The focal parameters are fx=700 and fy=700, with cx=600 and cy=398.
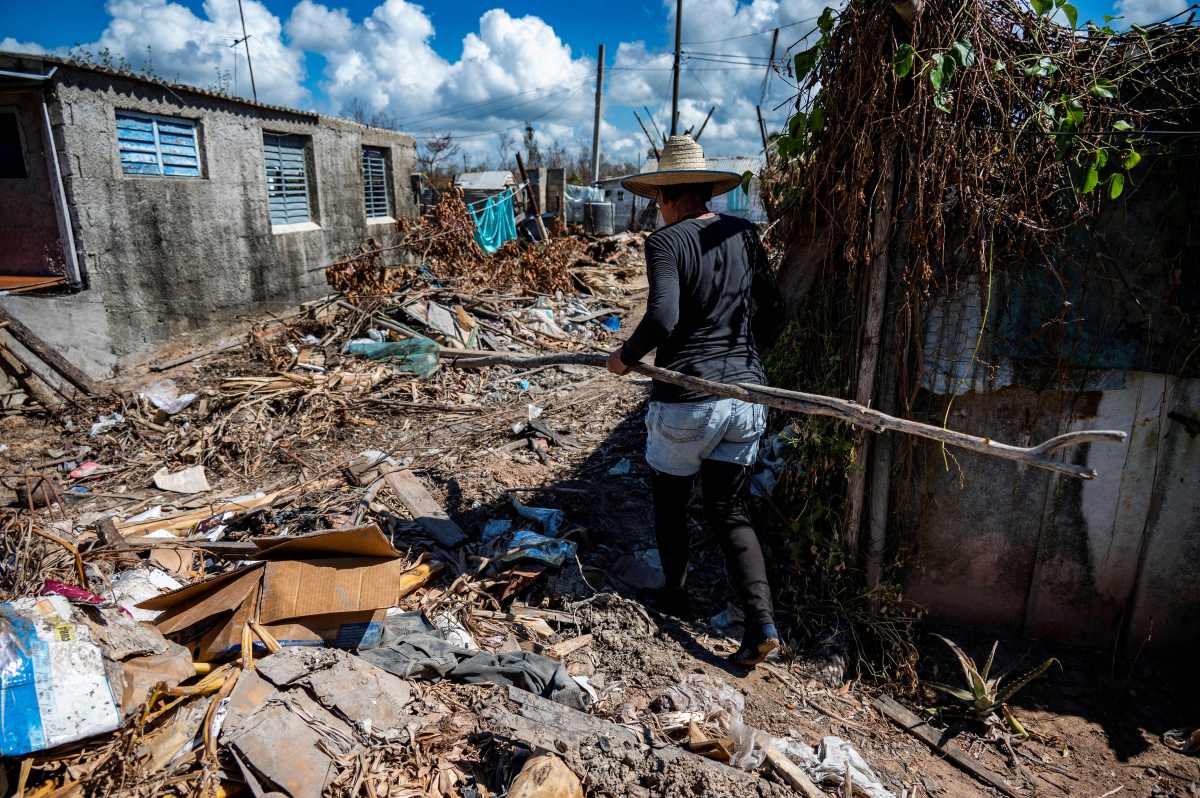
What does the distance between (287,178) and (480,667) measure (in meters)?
10.6

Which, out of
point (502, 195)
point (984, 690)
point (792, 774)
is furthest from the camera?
point (502, 195)

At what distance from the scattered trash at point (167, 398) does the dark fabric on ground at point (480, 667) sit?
5.23m

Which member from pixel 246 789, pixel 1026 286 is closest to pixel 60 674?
pixel 246 789

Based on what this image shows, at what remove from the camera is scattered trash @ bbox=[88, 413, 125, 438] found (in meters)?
6.59

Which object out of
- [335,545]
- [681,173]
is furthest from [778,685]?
[681,173]

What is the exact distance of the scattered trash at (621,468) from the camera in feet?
16.2

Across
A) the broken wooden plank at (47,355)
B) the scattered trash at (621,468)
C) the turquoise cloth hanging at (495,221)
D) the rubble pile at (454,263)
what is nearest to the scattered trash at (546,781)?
the scattered trash at (621,468)

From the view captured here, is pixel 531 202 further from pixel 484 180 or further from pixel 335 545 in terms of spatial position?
pixel 335 545

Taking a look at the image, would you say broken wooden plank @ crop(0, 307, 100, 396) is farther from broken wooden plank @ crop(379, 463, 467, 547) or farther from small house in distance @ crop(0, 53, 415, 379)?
broken wooden plank @ crop(379, 463, 467, 547)

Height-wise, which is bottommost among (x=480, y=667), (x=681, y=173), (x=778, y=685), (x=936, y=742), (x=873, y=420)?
(x=936, y=742)

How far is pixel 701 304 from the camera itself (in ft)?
9.95

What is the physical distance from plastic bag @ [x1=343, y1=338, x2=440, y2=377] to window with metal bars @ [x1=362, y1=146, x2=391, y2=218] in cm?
605

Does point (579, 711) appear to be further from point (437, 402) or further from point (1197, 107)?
point (437, 402)

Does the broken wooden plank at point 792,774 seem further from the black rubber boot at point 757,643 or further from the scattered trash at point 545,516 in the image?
the scattered trash at point 545,516
